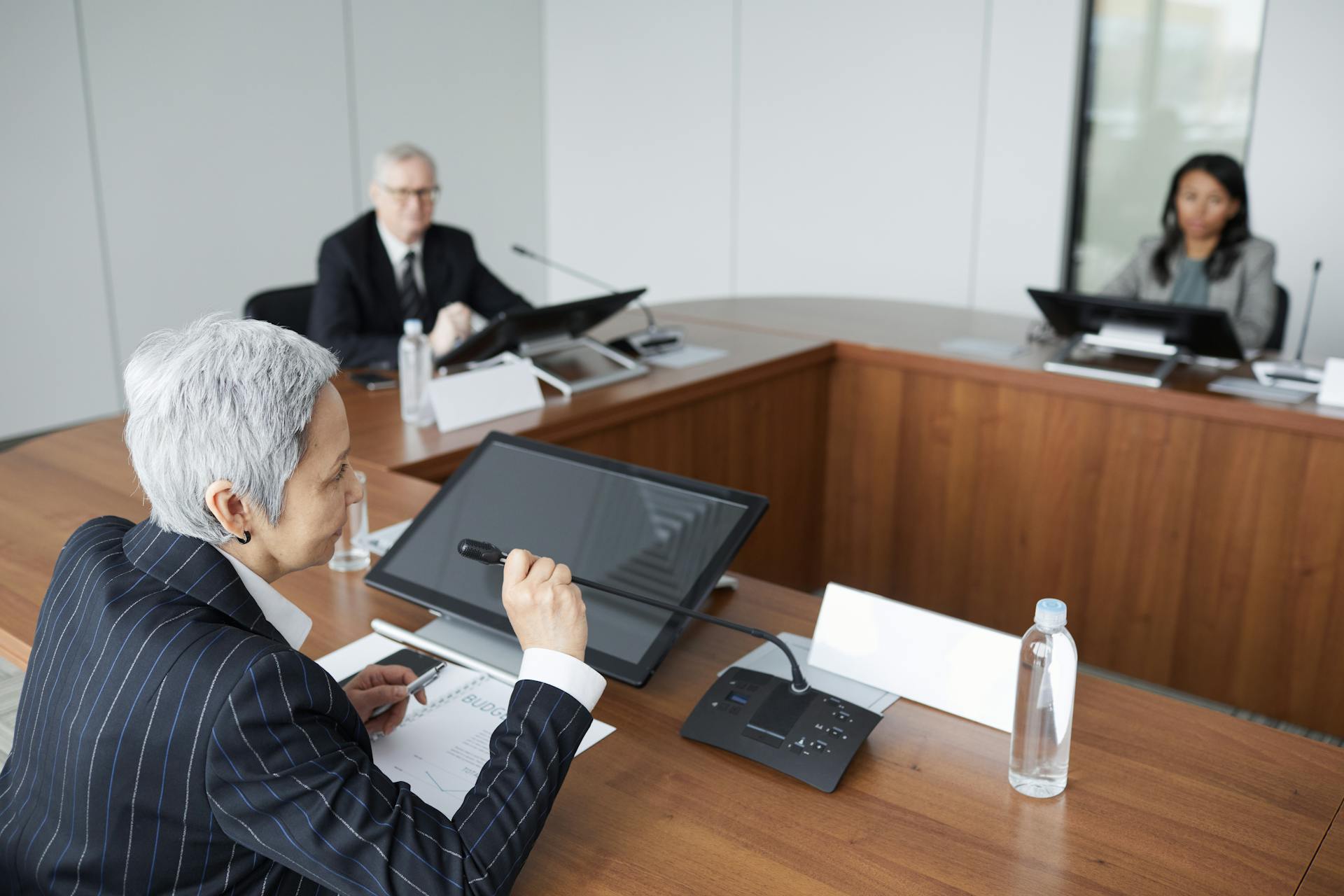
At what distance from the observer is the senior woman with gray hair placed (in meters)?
0.91

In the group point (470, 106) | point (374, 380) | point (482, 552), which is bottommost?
point (374, 380)

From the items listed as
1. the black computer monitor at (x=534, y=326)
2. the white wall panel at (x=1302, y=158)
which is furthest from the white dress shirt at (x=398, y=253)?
the white wall panel at (x=1302, y=158)

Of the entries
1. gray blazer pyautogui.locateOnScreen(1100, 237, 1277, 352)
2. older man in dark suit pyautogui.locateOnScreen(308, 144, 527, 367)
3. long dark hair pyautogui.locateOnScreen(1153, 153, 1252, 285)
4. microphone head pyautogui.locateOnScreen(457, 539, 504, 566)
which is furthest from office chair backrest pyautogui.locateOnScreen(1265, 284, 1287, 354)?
microphone head pyautogui.locateOnScreen(457, 539, 504, 566)

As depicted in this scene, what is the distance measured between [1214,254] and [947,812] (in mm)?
2754

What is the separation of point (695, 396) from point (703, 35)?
3.56m

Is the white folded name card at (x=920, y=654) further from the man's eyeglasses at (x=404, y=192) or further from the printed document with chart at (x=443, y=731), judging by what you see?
the man's eyeglasses at (x=404, y=192)

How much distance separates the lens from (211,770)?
906 mm

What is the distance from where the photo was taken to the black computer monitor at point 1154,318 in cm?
265

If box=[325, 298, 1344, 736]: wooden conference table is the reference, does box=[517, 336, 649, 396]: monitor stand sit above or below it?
above

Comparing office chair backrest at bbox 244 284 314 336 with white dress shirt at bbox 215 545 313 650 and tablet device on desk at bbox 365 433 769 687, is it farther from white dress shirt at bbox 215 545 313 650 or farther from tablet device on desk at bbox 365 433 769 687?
white dress shirt at bbox 215 545 313 650

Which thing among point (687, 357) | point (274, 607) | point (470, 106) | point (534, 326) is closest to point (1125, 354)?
point (687, 357)

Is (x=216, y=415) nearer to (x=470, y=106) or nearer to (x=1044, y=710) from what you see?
(x=1044, y=710)

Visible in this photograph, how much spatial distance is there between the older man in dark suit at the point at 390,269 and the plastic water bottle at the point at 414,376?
483 millimetres

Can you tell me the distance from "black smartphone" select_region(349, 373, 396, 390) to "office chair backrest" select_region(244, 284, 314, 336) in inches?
16.6
